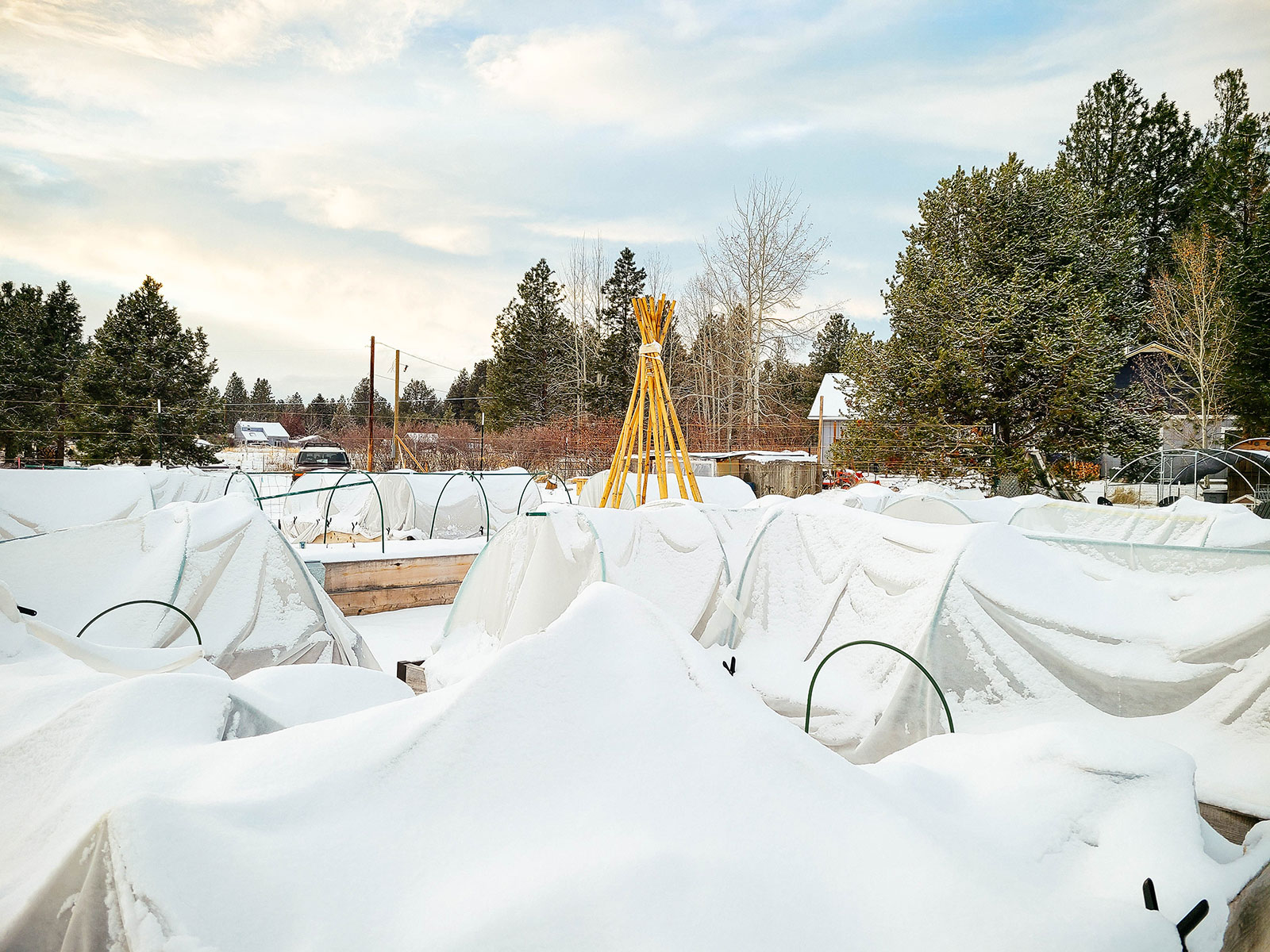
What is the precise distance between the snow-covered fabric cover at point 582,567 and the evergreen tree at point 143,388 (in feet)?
57.9

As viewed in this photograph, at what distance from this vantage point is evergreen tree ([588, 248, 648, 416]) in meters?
28.9

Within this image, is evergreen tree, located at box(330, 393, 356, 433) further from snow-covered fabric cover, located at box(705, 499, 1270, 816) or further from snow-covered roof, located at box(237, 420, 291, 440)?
snow-covered fabric cover, located at box(705, 499, 1270, 816)

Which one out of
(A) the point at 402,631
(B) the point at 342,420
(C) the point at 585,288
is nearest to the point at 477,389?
(B) the point at 342,420

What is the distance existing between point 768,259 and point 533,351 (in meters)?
12.6

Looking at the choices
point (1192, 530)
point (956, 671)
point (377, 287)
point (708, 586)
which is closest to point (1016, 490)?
point (1192, 530)

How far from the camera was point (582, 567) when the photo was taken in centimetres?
464

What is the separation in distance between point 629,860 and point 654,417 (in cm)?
689

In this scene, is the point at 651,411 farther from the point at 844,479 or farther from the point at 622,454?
the point at 844,479

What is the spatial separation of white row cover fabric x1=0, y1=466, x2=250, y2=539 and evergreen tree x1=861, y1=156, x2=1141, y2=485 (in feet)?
43.3

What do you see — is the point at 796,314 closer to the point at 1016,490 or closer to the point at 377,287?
the point at 1016,490

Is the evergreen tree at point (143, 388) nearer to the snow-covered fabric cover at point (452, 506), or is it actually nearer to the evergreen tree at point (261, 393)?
the snow-covered fabric cover at point (452, 506)

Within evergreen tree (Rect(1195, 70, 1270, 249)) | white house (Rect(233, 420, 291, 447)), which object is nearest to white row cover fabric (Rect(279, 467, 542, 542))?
evergreen tree (Rect(1195, 70, 1270, 249))

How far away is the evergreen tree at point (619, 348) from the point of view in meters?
28.9

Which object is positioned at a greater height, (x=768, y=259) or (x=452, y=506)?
(x=768, y=259)
